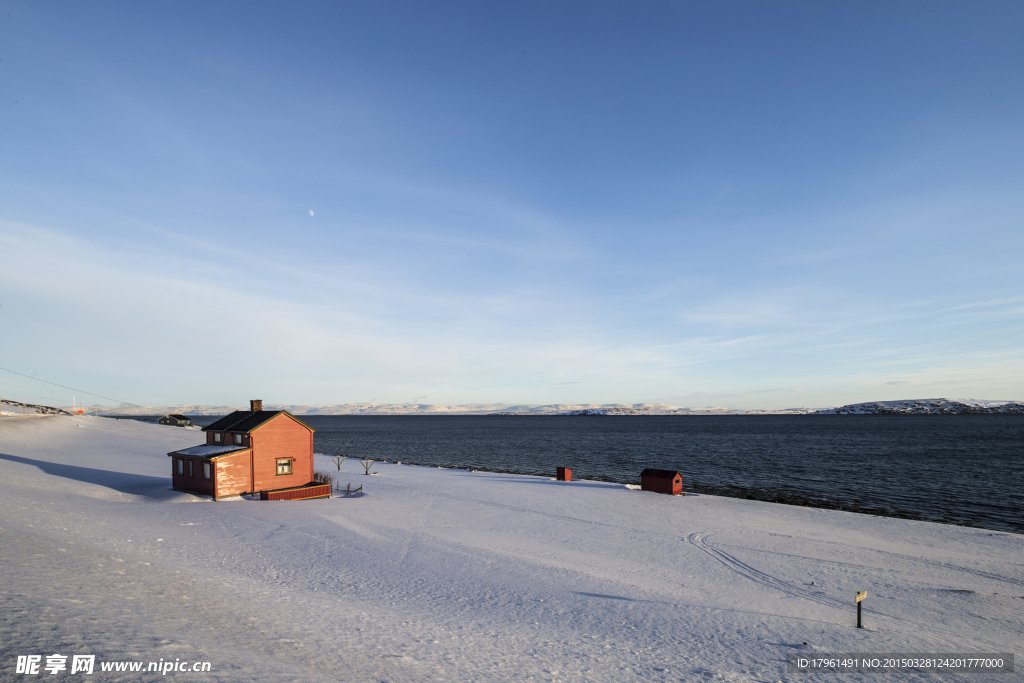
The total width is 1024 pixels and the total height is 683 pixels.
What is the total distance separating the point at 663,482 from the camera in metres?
41.1

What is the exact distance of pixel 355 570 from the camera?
19672mm

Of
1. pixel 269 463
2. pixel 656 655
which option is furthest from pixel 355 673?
pixel 269 463

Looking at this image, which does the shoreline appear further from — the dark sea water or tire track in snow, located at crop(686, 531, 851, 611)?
tire track in snow, located at crop(686, 531, 851, 611)

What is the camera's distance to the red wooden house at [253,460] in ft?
111

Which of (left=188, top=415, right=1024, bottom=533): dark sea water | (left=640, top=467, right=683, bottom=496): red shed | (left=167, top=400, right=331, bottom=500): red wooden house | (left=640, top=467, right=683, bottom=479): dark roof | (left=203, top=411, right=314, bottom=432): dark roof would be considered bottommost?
(left=188, top=415, right=1024, bottom=533): dark sea water

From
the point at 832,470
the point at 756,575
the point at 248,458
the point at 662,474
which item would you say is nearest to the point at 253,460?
the point at 248,458

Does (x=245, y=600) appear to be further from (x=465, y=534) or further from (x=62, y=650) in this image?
(x=465, y=534)

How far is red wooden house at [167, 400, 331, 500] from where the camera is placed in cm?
3372

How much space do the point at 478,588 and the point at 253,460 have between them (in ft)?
79.8

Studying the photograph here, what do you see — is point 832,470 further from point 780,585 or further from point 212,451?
point 212,451

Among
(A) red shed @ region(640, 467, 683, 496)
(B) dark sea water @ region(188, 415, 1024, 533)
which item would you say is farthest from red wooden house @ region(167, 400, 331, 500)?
(B) dark sea water @ region(188, 415, 1024, 533)

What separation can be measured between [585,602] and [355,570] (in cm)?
924

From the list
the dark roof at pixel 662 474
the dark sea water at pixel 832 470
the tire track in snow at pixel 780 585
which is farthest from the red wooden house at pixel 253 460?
the dark sea water at pixel 832 470

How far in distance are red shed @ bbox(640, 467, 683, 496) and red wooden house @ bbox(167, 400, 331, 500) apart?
25904mm
